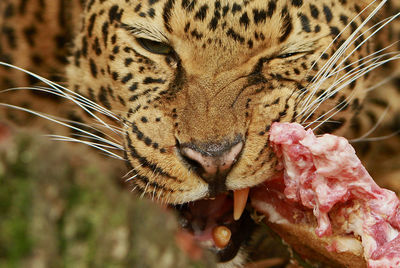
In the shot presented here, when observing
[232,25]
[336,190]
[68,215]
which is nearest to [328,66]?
[232,25]

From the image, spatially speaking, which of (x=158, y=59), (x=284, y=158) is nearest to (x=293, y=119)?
(x=284, y=158)

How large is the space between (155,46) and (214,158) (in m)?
0.83

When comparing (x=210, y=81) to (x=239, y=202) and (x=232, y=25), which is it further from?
(x=239, y=202)

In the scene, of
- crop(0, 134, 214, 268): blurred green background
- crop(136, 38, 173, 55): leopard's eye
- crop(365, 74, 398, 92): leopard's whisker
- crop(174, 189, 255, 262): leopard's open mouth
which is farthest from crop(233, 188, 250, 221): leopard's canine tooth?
crop(0, 134, 214, 268): blurred green background

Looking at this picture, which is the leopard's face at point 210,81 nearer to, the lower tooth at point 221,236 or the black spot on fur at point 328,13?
the black spot on fur at point 328,13

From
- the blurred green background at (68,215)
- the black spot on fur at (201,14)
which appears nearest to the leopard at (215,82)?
the black spot on fur at (201,14)

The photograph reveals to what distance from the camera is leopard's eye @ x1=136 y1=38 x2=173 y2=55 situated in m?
2.94

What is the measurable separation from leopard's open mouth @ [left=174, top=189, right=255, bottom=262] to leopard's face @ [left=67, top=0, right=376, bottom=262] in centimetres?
32

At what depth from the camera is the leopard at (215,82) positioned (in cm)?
249

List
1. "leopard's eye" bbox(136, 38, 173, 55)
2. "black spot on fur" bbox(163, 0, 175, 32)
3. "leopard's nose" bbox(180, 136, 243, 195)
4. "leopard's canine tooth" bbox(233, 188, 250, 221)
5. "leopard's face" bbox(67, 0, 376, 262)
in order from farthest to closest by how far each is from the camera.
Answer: "leopard's eye" bbox(136, 38, 173, 55), "black spot on fur" bbox(163, 0, 175, 32), "leopard's canine tooth" bbox(233, 188, 250, 221), "leopard's face" bbox(67, 0, 376, 262), "leopard's nose" bbox(180, 136, 243, 195)

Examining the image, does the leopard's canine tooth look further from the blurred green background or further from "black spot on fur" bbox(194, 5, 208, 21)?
the blurred green background

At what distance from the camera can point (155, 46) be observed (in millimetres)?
2973

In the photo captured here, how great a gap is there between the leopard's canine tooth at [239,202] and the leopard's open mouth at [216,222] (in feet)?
0.11

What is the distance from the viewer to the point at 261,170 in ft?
8.27
